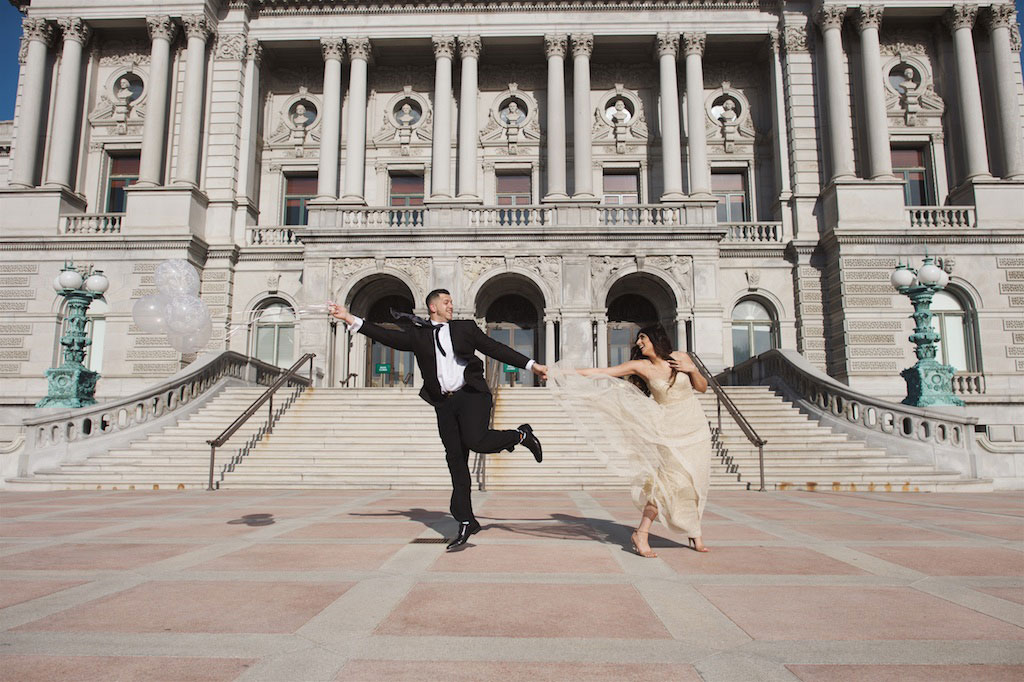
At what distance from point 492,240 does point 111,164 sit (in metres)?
16.5

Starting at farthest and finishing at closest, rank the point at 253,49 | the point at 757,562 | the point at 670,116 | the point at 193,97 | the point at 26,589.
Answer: the point at 253,49 < the point at 670,116 < the point at 193,97 < the point at 757,562 < the point at 26,589

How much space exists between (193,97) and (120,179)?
15.9 ft

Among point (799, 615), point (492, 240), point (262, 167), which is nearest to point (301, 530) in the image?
point (799, 615)

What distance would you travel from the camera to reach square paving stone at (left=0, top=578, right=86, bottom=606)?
3.63 meters

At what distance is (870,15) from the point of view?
25.1m

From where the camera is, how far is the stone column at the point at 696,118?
25.5 m

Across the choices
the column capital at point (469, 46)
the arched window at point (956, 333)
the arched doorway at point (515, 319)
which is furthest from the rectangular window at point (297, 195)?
the arched window at point (956, 333)

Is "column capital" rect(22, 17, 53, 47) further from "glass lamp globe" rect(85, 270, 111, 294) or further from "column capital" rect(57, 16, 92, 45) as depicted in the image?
"glass lamp globe" rect(85, 270, 111, 294)

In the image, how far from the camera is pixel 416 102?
28703mm

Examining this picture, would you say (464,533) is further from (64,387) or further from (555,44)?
(555,44)

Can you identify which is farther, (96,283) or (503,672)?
(96,283)

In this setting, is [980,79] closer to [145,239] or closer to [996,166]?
[996,166]

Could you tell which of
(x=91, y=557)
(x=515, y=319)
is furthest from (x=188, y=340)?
(x=515, y=319)

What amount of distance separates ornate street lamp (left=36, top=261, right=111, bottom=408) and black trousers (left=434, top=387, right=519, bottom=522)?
1289cm
